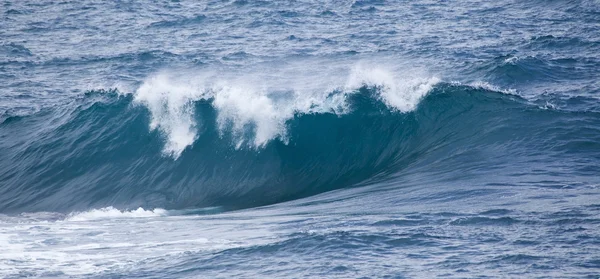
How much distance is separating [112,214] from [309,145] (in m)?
5.22

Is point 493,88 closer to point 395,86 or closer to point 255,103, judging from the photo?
point 395,86

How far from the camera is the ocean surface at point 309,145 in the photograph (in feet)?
38.0

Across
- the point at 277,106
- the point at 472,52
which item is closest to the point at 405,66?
the point at 472,52

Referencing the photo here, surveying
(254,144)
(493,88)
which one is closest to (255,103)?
(254,144)

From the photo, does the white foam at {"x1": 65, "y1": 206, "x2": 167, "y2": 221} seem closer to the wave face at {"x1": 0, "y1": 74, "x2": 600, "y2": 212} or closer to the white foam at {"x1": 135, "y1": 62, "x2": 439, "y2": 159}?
the wave face at {"x1": 0, "y1": 74, "x2": 600, "y2": 212}

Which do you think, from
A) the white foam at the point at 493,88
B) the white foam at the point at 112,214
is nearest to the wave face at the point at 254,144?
the white foam at the point at 493,88

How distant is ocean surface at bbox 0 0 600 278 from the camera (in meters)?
11.6

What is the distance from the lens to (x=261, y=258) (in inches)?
445

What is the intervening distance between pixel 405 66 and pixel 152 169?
9.85 metres

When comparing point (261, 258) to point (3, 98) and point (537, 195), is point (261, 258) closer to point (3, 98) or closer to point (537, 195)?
point (537, 195)

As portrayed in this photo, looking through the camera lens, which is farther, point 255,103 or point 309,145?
point 255,103

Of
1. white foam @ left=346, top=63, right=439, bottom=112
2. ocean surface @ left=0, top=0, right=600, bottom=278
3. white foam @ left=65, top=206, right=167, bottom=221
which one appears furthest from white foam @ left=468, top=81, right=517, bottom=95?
white foam @ left=65, top=206, right=167, bottom=221

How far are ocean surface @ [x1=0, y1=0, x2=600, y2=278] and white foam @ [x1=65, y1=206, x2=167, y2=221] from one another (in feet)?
0.31

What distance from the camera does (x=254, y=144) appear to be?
773 inches
